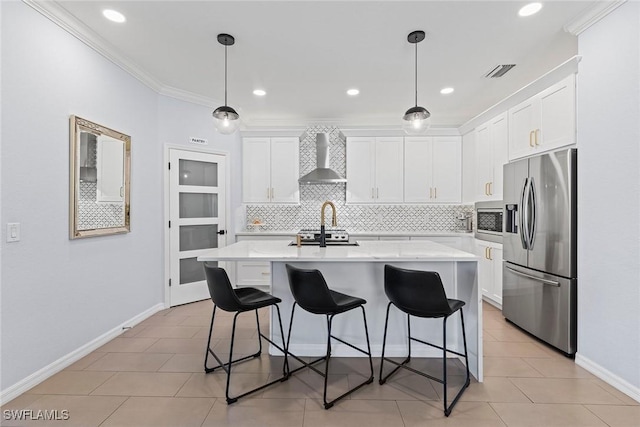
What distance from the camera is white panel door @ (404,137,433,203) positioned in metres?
5.03

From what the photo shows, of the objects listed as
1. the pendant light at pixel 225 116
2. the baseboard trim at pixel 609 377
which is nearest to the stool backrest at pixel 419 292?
the baseboard trim at pixel 609 377

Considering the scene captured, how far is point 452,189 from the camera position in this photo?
5004 mm

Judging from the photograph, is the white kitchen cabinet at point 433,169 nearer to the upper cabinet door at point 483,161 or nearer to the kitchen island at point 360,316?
the upper cabinet door at point 483,161

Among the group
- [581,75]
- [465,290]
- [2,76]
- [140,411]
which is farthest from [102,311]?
[581,75]

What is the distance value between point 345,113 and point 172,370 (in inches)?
161

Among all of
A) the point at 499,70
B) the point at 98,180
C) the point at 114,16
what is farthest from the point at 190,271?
the point at 499,70

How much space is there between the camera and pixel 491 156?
404 centimetres

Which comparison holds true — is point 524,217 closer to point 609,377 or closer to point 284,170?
point 609,377

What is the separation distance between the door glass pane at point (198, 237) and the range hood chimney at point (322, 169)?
60.7 inches

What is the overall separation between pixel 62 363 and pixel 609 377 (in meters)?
4.16

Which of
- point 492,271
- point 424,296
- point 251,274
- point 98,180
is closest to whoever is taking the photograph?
point 424,296

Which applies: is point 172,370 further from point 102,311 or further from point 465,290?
point 465,290

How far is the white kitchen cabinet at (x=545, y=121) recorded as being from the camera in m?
2.63

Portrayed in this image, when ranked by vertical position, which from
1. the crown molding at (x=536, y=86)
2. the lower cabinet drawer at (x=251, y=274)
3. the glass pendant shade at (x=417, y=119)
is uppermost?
the crown molding at (x=536, y=86)
